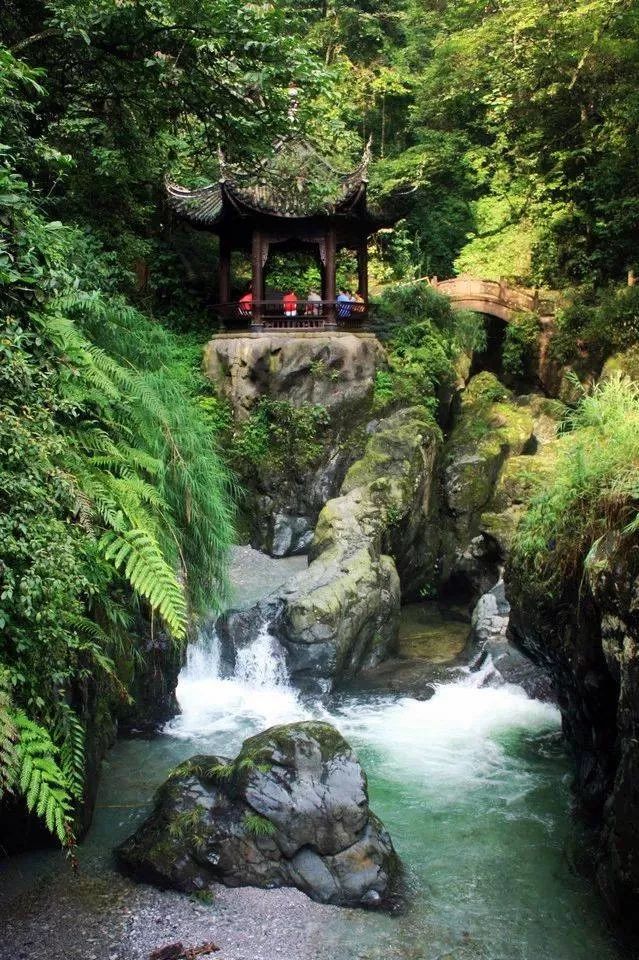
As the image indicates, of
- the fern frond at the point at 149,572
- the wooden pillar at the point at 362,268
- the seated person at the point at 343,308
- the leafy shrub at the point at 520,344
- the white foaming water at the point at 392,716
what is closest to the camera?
the fern frond at the point at 149,572

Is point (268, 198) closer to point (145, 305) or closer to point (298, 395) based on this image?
point (145, 305)

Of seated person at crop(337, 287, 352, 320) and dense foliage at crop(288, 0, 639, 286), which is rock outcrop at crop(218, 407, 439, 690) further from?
dense foliage at crop(288, 0, 639, 286)

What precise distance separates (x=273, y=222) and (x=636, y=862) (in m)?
12.6

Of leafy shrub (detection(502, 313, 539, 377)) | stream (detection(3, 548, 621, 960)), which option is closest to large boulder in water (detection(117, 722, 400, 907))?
stream (detection(3, 548, 621, 960))

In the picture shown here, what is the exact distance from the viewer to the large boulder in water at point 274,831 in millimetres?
4977

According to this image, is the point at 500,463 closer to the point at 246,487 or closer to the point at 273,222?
the point at 246,487

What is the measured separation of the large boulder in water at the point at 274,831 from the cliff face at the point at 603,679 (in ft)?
5.31

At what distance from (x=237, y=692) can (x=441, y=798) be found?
10.8 ft

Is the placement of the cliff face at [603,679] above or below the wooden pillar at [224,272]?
below

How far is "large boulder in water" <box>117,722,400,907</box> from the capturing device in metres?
4.98

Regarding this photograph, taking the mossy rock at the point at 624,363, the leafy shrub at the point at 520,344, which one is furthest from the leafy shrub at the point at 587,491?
the leafy shrub at the point at 520,344

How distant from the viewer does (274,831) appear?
5.11m

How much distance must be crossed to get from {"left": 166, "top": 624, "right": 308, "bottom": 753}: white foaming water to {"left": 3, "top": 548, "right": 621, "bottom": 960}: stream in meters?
0.02

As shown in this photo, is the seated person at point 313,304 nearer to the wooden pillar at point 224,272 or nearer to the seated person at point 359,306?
the seated person at point 359,306
